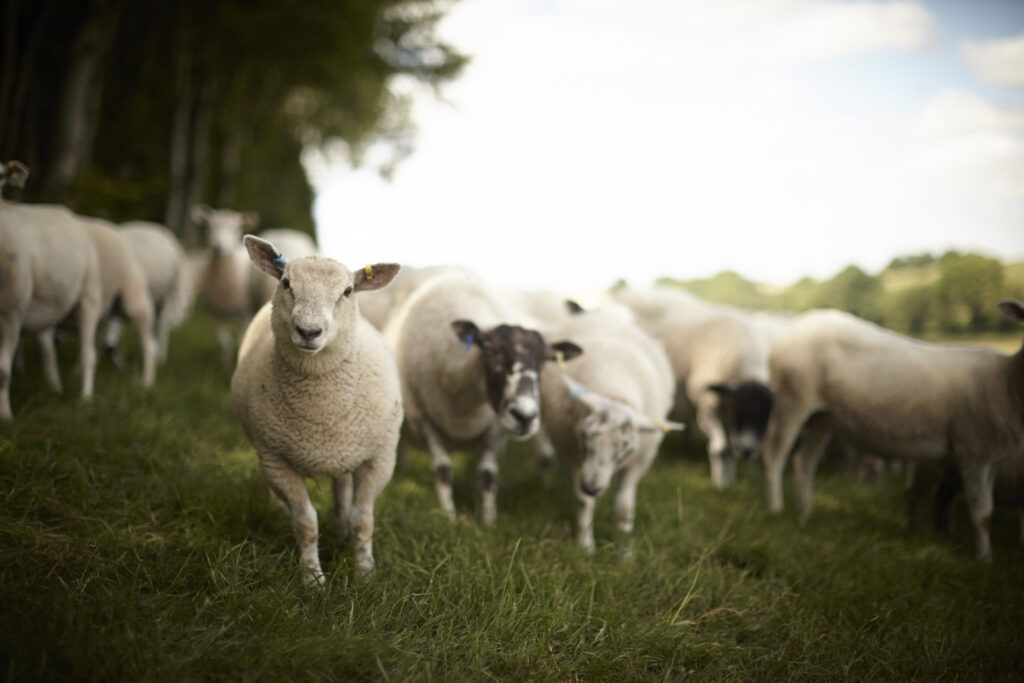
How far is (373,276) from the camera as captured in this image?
9.74ft

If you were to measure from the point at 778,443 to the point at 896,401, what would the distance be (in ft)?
3.65

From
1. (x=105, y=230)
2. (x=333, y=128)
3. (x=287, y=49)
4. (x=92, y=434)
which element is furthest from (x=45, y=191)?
(x=333, y=128)

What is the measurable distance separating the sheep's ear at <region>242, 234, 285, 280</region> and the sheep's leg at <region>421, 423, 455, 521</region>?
198 cm

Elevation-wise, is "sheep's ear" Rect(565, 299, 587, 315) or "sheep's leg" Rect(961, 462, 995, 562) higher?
"sheep's ear" Rect(565, 299, 587, 315)

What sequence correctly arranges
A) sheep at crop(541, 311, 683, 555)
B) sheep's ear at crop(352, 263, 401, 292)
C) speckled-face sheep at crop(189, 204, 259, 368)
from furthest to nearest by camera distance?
speckled-face sheep at crop(189, 204, 259, 368), sheep at crop(541, 311, 683, 555), sheep's ear at crop(352, 263, 401, 292)

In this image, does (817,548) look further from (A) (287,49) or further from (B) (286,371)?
(A) (287,49)

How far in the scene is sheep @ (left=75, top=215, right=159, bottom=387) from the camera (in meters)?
5.29

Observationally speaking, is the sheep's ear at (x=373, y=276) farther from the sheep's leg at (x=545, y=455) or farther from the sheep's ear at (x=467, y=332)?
the sheep's leg at (x=545, y=455)

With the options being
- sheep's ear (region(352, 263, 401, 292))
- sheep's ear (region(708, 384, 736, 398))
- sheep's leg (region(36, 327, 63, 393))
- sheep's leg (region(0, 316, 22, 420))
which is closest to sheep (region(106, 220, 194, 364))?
sheep's leg (region(36, 327, 63, 393))

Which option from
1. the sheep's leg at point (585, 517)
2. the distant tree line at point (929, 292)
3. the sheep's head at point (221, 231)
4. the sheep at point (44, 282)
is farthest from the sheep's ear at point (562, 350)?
the sheep's head at point (221, 231)

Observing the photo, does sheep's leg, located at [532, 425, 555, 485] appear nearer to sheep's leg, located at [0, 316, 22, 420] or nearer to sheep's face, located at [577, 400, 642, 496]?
sheep's face, located at [577, 400, 642, 496]

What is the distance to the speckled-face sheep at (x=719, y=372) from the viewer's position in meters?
6.19

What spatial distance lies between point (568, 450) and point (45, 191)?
22.6ft

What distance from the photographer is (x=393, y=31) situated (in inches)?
743
